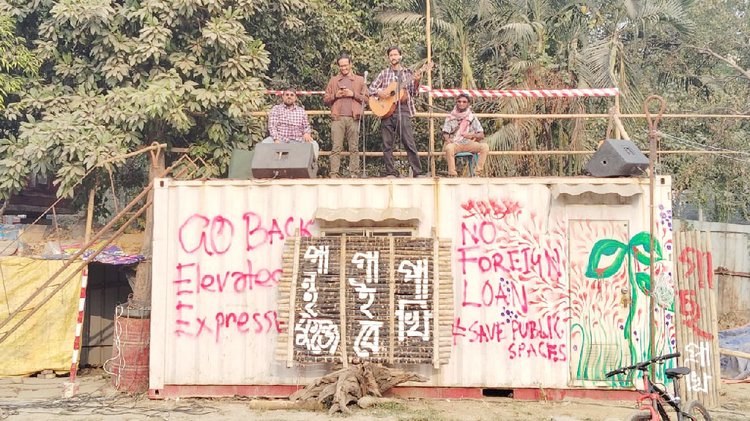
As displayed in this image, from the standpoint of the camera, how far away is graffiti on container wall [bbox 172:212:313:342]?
10.2m

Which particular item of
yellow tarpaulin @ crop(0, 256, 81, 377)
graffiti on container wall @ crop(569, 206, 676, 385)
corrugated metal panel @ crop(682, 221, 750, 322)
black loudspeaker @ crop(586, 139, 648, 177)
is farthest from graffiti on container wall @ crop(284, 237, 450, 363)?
corrugated metal panel @ crop(682, 221, 750, 322)

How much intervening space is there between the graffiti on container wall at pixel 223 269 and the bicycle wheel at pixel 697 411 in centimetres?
492

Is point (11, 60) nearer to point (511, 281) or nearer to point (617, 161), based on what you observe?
point (511, 281)

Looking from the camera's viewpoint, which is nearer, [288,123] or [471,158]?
[288,123]

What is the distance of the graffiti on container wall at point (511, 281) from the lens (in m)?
10.1

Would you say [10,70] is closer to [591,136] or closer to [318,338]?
[318,338]

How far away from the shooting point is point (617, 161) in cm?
1009

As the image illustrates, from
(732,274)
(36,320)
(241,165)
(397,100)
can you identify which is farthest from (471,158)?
(36,320)

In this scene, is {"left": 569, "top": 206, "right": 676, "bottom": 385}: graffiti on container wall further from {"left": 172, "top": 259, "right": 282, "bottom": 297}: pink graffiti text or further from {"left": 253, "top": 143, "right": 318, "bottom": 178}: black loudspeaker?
{"left": 172, "top": 259, "right": 282, "bottom": 297}: pink graffiti text

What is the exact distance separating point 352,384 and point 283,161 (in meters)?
2.91

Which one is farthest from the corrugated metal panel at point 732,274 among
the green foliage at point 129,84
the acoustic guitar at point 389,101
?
the green foliage at point 129,84

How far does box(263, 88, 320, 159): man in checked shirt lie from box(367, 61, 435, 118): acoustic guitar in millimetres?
1023

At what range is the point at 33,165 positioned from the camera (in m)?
12.5

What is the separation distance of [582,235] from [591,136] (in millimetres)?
8156
